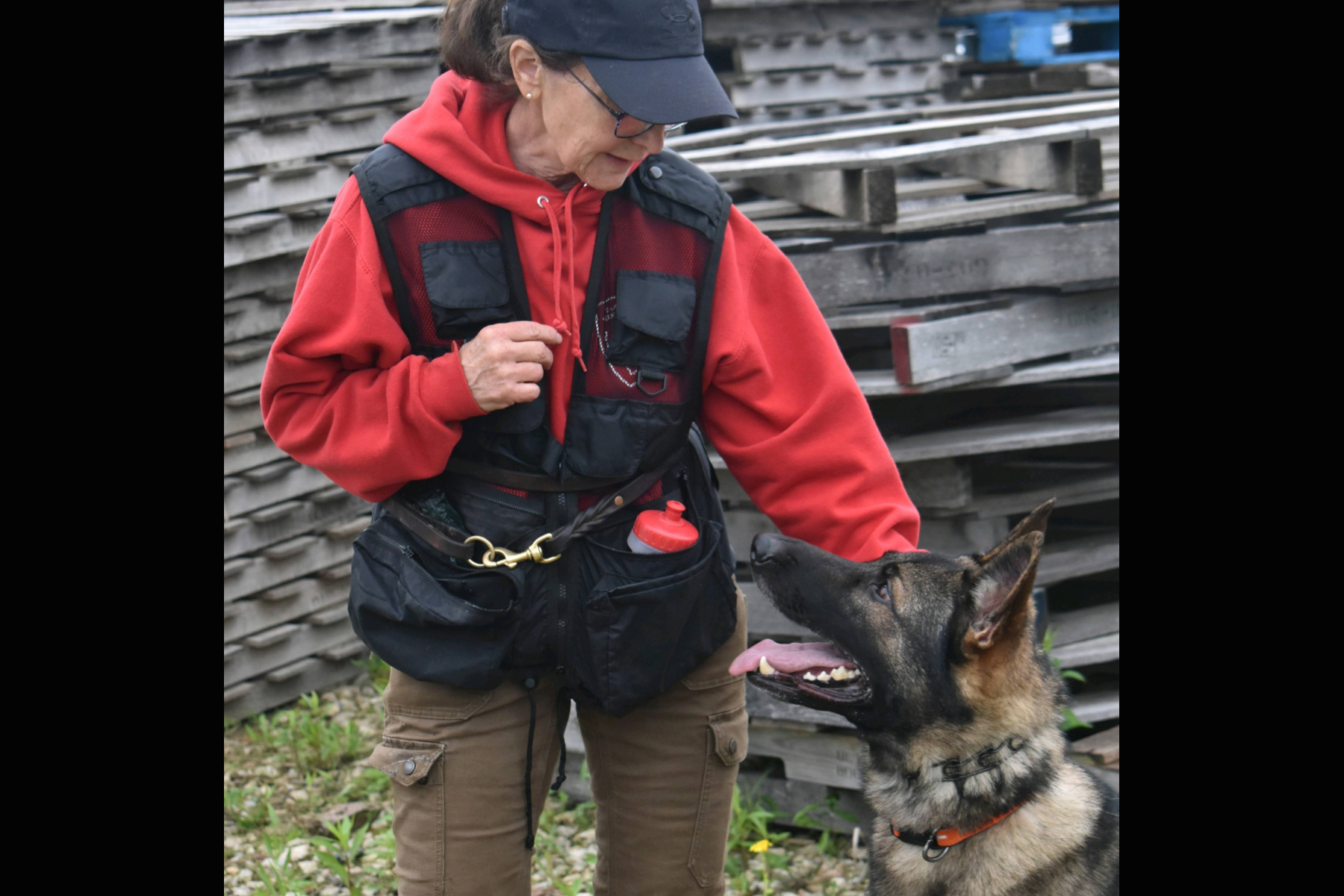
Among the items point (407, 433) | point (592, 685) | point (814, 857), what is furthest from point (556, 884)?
point (407, 433)

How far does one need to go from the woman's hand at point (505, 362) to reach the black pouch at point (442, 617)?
316mm

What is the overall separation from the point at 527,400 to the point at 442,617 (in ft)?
1.32

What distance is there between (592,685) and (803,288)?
2.89ft

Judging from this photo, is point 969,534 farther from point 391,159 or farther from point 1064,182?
point 391,159

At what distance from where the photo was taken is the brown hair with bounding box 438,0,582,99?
209 centimetres

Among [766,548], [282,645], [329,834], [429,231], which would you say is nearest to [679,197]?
[429,231]

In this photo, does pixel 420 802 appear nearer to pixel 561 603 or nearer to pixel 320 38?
pixel 561 603

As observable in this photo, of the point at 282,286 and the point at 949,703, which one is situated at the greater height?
the point at 282,286

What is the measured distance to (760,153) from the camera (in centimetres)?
448

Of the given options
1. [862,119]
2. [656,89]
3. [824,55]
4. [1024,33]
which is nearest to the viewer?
[656,89]

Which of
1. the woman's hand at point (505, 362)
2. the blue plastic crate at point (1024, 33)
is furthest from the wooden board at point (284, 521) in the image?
the blue plastic crate at point (1024, 33)

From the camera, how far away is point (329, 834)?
4.04m

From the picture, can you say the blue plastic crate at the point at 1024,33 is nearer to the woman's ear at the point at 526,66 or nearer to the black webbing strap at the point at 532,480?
the woman's ear at the point at 526,66

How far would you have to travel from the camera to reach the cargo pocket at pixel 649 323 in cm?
213
